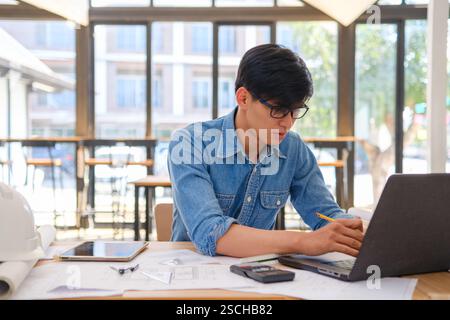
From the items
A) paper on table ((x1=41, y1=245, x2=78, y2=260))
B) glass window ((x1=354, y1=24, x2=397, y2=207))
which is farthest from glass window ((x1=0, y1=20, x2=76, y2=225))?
paper on table ((x1=41, y1=245, x2=78, y2=260))

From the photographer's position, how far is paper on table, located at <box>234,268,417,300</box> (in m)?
1.00

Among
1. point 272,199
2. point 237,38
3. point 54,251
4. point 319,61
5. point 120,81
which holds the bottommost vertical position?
point 54,251

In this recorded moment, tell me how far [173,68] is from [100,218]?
7.10 ft

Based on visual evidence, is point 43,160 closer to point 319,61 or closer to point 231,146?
point 319,61

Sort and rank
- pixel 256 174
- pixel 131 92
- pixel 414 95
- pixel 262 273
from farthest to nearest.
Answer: pixel 131 92 < pixel 414 95 < pixel 256 174 < pixel 262 273

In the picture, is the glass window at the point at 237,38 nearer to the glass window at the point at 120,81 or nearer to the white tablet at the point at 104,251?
the glass window at the point at 120,81

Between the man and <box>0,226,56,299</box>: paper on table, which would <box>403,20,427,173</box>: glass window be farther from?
<box>0,226,56,299</box>: paper on table

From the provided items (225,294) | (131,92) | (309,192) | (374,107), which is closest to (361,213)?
(309,192)

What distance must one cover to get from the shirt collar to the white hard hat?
626 mm

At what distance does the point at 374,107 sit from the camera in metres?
6.77

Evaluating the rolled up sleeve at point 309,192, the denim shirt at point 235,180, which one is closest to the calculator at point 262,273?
the denim shirt at point 235,180

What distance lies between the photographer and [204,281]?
1.11 metres

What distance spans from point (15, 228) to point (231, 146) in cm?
71

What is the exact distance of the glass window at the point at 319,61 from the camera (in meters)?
6.80
